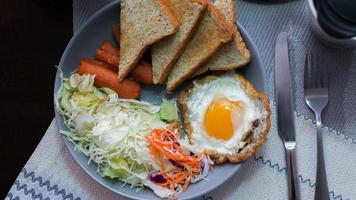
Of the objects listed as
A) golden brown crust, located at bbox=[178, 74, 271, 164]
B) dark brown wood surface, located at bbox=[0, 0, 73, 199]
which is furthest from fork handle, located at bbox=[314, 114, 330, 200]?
dark brown wood surface, located at bbox=[0, 0, 73, 199]

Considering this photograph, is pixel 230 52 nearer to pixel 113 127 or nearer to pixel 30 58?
pixel 113 127

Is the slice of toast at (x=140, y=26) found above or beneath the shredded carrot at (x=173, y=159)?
above

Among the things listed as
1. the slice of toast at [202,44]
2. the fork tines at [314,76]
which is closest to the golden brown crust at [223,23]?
the slice of toast at [202,44]

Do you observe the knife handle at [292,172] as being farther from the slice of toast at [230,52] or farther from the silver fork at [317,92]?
the slice of toast at [230,52]

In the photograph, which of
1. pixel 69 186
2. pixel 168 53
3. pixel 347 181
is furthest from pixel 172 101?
pixel 347 181

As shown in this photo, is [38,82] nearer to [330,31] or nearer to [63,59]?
[63,59]
